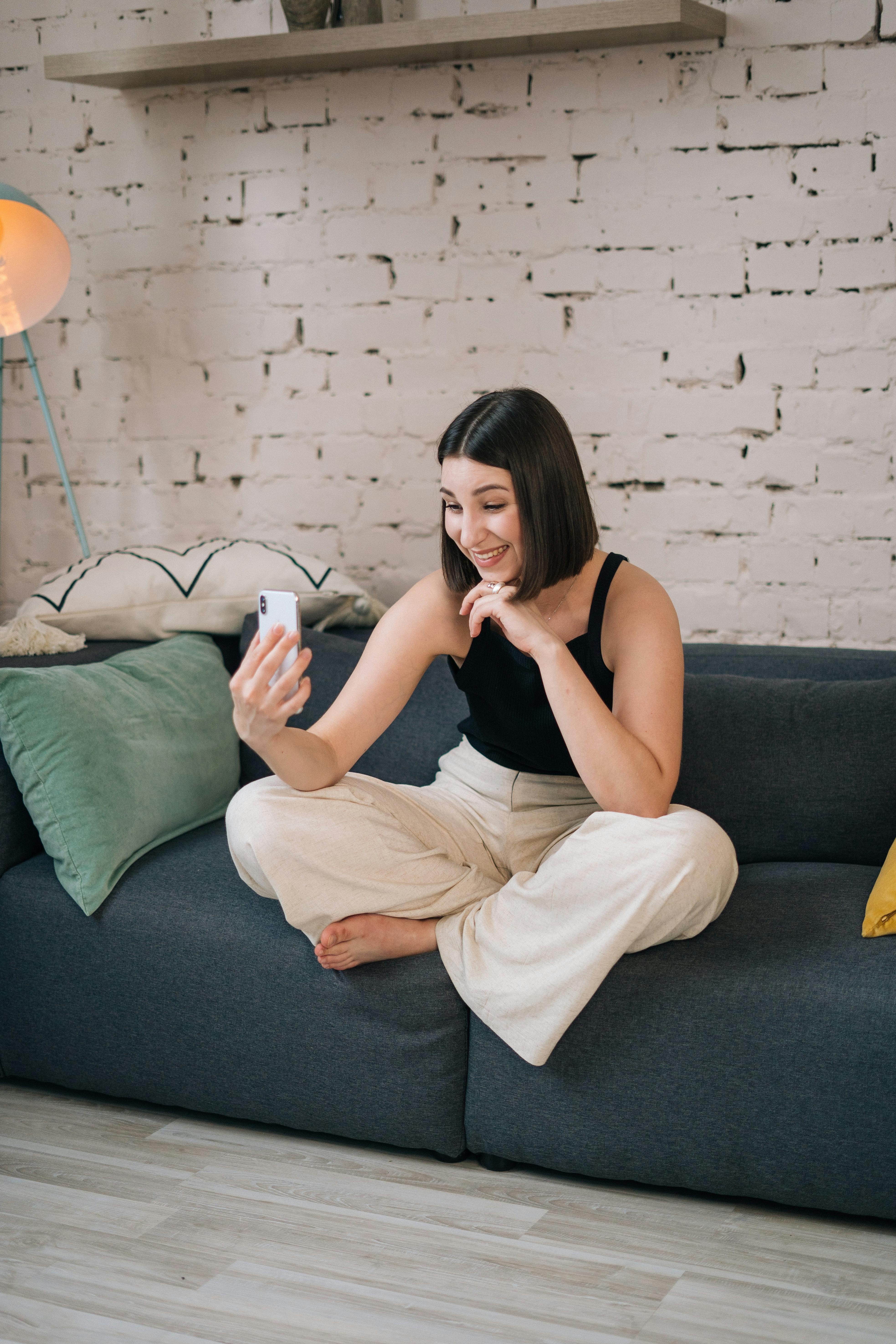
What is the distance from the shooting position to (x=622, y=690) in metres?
1.64

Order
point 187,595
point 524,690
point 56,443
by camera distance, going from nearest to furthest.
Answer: point 524,690 < point 187,595 < point 56,443

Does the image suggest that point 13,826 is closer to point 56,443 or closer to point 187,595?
point 187,595

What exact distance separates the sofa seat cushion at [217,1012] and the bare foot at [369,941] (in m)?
0.02

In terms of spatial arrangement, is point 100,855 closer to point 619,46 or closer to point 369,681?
point 369,681

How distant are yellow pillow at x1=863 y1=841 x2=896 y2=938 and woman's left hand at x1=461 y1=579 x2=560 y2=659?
545 millimetres

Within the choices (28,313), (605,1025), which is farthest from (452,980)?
(28,313)

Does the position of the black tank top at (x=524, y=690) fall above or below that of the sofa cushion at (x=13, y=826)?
above

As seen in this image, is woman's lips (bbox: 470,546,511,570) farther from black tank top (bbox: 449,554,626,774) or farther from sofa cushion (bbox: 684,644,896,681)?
sofa cushion (bbox: 684,644,896,681)

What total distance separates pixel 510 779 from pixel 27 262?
161 cm

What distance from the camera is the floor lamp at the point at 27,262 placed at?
2.44m

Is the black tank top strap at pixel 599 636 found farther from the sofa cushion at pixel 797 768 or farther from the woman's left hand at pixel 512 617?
the sofa cushion at pixel 797 768

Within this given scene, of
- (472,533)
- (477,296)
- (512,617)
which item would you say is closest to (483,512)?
(472,533)

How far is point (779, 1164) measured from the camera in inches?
56.9

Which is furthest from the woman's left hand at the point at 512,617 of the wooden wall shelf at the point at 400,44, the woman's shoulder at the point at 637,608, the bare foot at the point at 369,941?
the wooden wall shelf at the point at 400,44
